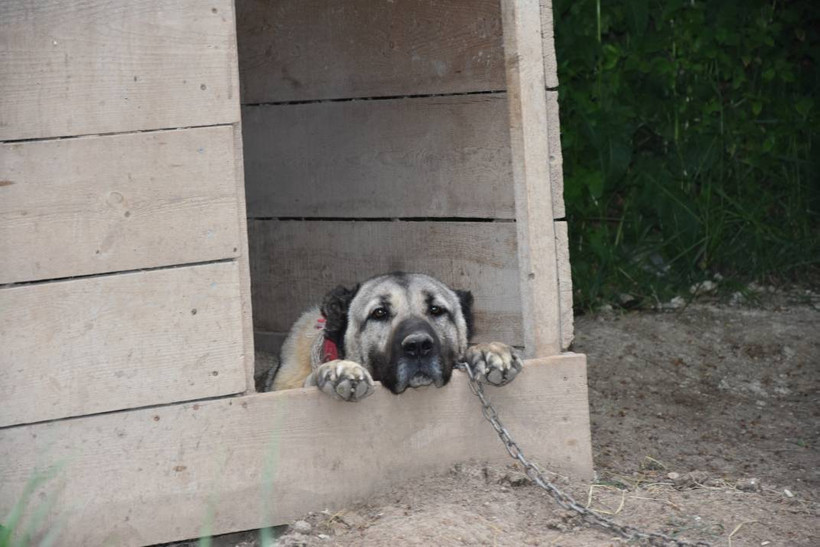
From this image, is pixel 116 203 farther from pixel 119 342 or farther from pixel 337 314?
pixel 337 314

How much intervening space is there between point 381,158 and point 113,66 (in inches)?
79.4

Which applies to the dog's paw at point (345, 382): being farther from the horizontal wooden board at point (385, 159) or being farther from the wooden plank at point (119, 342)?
the horizontal wooden board at point (385, 159)

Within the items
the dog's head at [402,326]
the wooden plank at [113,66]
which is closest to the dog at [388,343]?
the dog's head at [402,326]

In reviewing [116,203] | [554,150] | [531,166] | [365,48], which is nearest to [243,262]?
[116,203]

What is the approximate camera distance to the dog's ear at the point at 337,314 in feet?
14.5

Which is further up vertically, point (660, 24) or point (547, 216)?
point (660, 24)

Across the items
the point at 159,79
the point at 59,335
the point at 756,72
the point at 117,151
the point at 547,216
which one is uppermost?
the point at 756,72

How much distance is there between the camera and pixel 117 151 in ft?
10.9

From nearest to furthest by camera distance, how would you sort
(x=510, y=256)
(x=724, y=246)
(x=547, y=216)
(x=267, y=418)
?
1. (x=267, y=418)
2. (x=547, y=216)
3. (x=510, y=256)
4. (x=724, y=246)

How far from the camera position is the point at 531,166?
383cm

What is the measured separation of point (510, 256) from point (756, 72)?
3.88 m

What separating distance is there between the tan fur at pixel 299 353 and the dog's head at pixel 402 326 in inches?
7.0

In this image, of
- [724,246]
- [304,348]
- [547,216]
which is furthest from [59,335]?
[724,246]

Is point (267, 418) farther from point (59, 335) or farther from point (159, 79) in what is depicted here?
point (159, 79)
